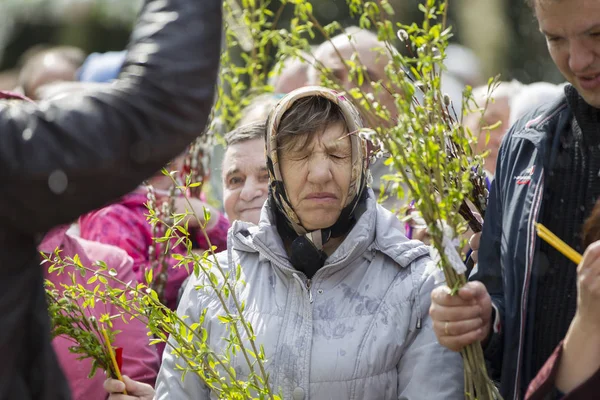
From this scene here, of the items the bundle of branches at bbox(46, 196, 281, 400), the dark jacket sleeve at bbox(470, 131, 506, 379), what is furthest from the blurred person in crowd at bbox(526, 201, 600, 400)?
the bundle of branches at bbox(46, 196, 281, 400)

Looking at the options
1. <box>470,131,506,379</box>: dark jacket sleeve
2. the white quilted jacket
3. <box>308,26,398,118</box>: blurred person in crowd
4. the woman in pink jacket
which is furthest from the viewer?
<box>308,26,398,118</box>: blurred person in crowd

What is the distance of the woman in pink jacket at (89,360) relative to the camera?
3.45 metres

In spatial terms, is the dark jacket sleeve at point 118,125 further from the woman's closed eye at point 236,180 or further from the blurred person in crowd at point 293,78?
the blurred person in crowd at point 293,78

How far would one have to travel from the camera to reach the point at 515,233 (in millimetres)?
2570

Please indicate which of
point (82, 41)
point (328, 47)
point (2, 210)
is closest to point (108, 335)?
point (2, 210)

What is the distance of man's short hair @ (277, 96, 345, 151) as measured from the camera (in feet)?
10.2

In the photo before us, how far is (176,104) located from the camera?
173 centimetres

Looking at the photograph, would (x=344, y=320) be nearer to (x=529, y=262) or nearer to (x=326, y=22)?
Answer: (x=529, y=262)

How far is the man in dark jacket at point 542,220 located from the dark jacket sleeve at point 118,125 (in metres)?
0.92

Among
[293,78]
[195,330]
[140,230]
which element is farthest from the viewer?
[293,78]

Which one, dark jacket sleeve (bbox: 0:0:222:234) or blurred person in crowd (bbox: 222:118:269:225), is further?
blurred person in crowd (bbox: 222:118:269:225)

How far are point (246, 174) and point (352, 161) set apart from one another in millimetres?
966

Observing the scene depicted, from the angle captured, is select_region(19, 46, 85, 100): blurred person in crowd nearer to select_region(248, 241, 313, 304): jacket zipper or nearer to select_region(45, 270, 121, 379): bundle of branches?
select_region(45, 270, 121, 379): bundle of branches

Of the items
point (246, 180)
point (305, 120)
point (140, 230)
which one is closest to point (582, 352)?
point (305, 120)
